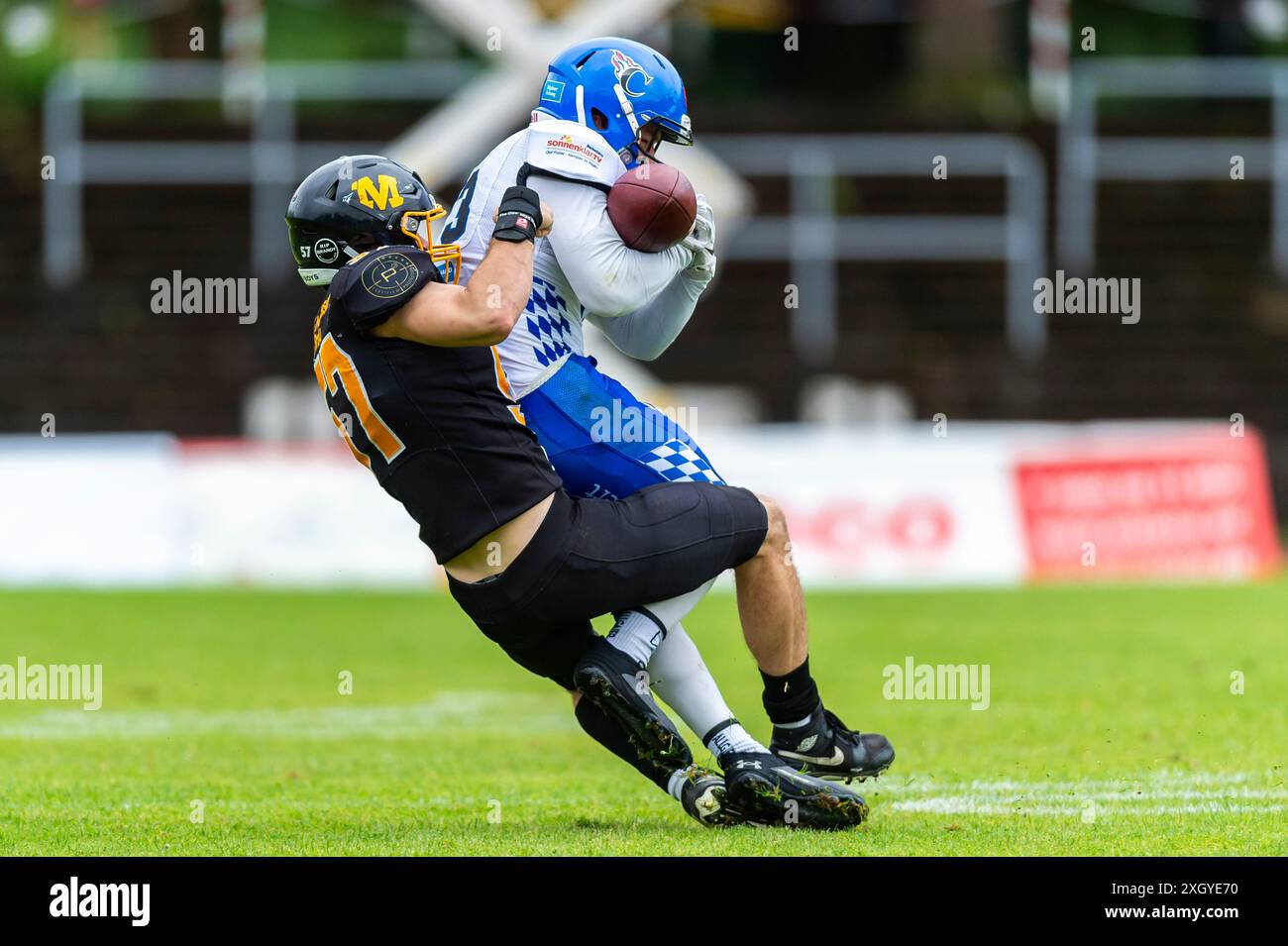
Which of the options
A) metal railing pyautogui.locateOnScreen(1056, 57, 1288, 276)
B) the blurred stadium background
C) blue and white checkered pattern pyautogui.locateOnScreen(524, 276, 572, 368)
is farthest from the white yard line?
metal railing pyautogui.locateOnScreen(1056, 57, 1288, 276)

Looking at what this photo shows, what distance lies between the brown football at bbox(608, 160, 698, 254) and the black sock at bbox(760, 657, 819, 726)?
4.51ft

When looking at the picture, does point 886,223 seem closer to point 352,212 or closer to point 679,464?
point 679,464

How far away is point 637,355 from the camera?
6824 mm

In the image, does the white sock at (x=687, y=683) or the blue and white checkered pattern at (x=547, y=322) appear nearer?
the blue and white checkered pattern at (x=547, y=322)

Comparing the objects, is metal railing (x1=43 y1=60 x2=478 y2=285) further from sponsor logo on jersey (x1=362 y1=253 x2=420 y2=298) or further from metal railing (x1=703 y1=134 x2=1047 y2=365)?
sponsor logo on jersey (x1=362 y1=253 x2=420 y2=298)

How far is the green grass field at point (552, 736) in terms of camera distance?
238 inches


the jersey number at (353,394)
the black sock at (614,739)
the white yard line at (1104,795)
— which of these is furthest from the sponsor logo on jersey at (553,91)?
the white yard line at (1104,795)

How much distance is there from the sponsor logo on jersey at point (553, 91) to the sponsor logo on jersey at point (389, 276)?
0.90 meters

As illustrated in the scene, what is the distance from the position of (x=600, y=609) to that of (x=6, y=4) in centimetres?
2234

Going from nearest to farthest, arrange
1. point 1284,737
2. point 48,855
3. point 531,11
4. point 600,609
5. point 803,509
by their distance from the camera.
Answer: point 48,855
point 600,609
point 1284,737
point 803,509
point 531,11

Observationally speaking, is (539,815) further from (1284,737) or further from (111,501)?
(111,501)

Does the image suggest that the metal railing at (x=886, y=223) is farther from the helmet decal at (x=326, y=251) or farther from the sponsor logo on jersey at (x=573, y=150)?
the helmet decal at (x=326, y=251)
